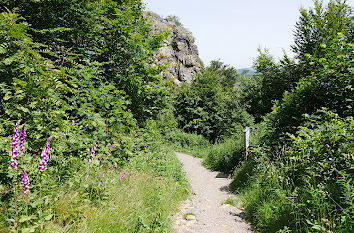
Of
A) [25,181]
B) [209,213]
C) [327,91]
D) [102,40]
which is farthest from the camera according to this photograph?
[102,40]

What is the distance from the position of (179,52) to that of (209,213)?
40675mm

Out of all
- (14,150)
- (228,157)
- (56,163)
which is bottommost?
(228,157)

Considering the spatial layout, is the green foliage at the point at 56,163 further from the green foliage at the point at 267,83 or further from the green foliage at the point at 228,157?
the green foliage at the point at 267,83

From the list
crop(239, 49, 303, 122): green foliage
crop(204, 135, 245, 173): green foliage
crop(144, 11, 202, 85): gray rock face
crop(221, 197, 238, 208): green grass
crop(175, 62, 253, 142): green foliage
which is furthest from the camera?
crop(144, 11, 202, 85): gray rock face

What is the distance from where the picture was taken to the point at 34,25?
22.8 ft

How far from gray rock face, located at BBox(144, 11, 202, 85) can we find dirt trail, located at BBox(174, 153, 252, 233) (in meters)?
32.3

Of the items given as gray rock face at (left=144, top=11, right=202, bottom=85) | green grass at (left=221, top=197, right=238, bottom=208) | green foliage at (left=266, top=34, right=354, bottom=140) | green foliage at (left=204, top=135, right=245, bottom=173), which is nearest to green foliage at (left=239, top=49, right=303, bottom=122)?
green foliage at (left=204, top=135, right=245, bottom=173)

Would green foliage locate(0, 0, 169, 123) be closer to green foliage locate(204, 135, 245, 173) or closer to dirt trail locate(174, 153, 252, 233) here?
dirt trail locate(174, 153, 252, 233)

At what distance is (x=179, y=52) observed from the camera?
4262 cm

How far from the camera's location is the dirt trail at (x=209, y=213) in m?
4.10

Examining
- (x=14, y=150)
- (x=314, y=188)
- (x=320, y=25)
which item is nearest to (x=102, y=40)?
(x=14, y=150)

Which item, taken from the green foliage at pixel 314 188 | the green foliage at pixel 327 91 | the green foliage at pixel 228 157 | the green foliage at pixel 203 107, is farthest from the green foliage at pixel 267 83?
the green foliage at pixel 314 188

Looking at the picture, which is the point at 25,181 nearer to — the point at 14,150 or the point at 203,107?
the point at 14,150

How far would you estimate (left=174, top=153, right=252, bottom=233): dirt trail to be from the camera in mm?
4096
